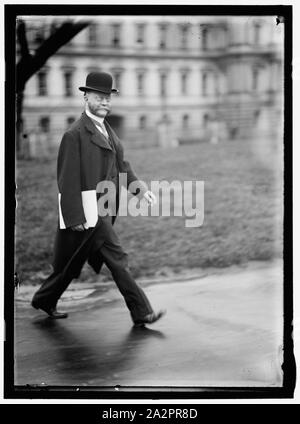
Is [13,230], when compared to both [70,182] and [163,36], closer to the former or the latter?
[70,182]

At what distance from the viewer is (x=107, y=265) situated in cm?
802

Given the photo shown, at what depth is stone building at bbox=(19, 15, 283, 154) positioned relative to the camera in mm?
7957

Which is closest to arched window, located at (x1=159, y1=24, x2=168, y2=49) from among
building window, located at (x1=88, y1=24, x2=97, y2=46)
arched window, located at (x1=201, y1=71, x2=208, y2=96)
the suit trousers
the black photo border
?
the black photo border

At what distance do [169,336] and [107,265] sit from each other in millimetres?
785

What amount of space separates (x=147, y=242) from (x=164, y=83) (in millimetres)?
1362

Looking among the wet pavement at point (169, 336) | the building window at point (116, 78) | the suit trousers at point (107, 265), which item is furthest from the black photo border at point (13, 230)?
the building window at point (116, 78)

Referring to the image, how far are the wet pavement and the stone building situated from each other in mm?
1271

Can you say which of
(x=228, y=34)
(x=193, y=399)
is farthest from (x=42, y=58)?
(x=193, y=399)

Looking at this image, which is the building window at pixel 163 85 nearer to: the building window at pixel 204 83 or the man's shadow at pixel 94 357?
the building window at pixel 204 83

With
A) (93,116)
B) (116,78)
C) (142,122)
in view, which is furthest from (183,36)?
(93,116)

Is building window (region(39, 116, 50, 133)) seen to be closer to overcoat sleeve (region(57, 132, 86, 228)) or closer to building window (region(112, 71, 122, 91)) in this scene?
overcoat sleeve (region(57, 132, 86, 228))

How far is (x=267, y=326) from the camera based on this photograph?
8047mm

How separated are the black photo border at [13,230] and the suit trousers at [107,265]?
0.37 m

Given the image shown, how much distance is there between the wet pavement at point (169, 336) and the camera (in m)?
7.90
